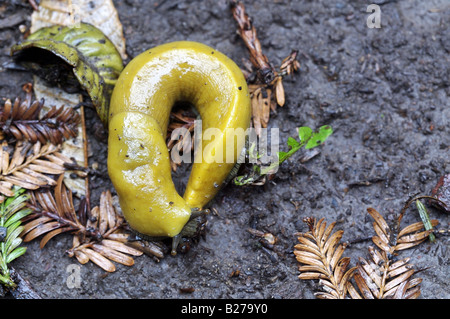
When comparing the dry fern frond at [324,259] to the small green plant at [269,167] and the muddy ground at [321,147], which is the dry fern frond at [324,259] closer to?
the muddy ground at [321,147]

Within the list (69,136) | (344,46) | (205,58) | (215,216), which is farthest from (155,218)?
(344,46)

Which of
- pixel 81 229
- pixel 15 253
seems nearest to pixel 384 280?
pixel 81 229

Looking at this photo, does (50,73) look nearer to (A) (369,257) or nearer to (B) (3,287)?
(B) (3,287)

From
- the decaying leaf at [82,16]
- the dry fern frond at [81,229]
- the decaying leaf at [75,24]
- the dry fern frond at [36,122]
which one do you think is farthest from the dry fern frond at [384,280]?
the decaying leaf at [82,16]

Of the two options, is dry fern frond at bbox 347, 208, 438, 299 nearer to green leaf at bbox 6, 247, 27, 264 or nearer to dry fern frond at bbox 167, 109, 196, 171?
dry fern frond at bbox 167, 109, 196, 171

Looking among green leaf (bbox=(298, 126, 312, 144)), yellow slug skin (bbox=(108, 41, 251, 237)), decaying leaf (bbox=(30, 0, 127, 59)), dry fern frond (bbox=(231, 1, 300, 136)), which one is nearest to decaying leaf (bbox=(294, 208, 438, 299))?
green leaf (bbox=(298, 126, 312, 144))

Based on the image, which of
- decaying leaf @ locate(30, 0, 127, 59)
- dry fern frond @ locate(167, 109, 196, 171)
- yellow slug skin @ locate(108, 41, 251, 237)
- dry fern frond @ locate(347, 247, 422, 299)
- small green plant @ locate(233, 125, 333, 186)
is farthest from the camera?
decaying leaf @ locate(30, 0, 127, 59)
